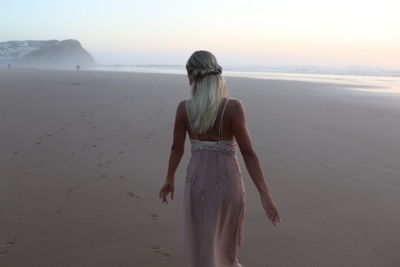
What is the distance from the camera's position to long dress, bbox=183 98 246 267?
238cm

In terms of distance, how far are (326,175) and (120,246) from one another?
11.4ft

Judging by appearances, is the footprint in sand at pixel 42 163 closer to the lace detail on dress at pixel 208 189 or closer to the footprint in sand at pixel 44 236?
the footprint in sand at pixel 44 236

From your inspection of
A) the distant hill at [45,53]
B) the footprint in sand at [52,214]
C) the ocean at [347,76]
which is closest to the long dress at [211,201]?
the footprint in sand at [52,214]

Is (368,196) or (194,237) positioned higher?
(194,237)

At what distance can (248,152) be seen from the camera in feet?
7.73

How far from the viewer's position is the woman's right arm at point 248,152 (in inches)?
88.0

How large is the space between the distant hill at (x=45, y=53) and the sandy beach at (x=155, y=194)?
133 meters

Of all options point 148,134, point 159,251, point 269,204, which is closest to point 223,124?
point 269,204

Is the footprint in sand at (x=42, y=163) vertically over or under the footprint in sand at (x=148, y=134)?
under

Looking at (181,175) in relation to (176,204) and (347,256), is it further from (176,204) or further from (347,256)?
(347,256)

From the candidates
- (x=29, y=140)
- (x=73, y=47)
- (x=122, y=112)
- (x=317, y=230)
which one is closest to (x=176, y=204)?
(x=317, y=230)

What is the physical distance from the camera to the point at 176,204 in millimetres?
4527

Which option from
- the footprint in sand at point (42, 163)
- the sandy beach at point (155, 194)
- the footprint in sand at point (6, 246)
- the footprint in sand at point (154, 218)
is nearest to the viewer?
the footprint in sand at point (6, 246)

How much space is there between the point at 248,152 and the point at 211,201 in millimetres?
400
